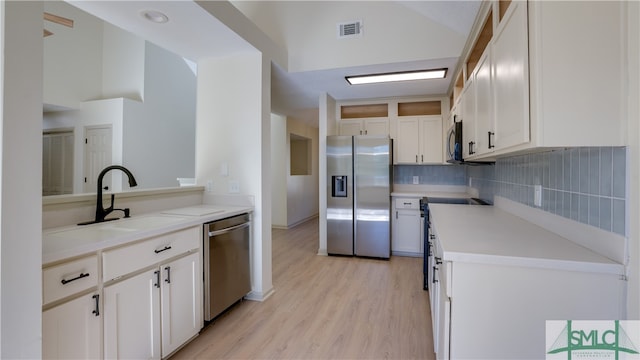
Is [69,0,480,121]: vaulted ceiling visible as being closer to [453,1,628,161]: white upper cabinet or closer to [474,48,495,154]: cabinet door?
[474,48,495,154]: cabinet door

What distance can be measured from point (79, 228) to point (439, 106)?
4364 millimetres

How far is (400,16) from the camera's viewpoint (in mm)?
3004

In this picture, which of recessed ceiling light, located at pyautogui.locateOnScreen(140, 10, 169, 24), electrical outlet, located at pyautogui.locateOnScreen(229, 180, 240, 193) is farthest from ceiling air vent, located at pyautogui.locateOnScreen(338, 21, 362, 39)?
electrical outlet, located at pyautogui.locateOnScreen(229, 180, 240, 193)

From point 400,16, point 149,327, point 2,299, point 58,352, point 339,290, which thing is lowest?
point 339,290

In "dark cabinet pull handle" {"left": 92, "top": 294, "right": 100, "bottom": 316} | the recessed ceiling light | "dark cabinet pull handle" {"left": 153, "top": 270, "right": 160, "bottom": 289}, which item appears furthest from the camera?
the recessed ceiling light

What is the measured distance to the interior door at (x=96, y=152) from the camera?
5.47 m

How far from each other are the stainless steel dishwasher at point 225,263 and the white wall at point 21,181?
1.15 meters

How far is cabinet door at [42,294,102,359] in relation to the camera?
1257 millimetres

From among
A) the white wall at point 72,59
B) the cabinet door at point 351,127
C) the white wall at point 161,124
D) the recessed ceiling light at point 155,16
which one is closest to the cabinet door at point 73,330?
the recessed ceiling light at point 155,16

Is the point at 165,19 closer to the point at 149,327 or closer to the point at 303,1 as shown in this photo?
the point at 303,1

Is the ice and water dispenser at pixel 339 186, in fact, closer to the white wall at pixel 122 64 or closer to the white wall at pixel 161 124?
the white wall at pixel 161 124

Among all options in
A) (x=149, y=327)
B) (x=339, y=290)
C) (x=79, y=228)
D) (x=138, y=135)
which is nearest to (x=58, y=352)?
(x=149, y=327)

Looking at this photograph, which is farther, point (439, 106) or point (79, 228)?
point (439, 106)

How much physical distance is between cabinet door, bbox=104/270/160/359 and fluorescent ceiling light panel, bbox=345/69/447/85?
2.92 m
